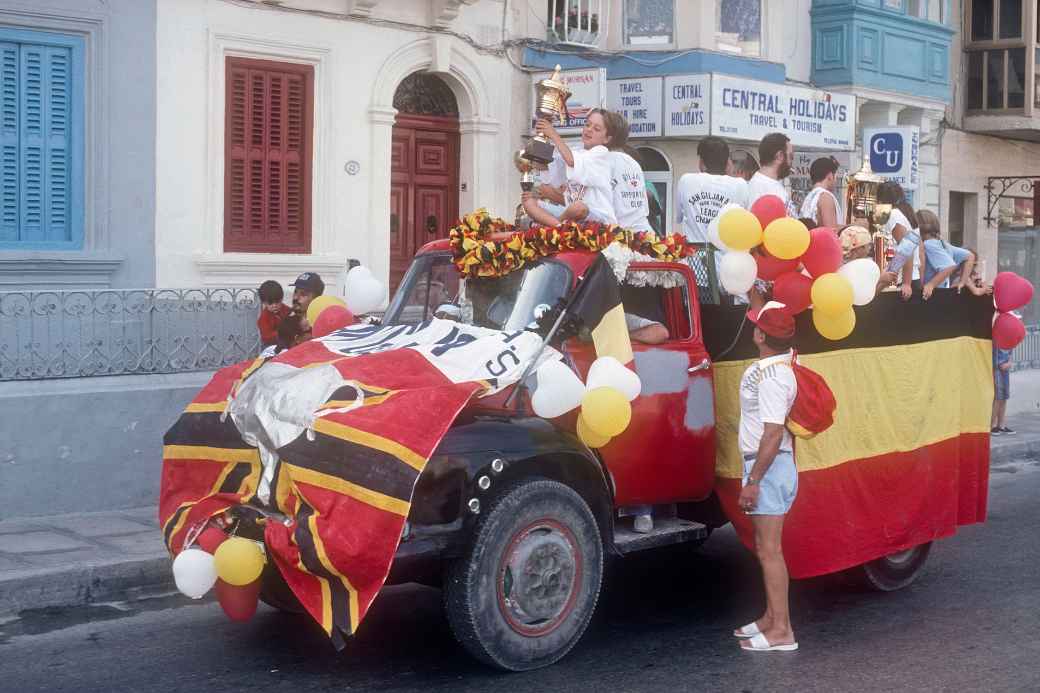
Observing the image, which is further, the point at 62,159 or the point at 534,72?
the point at 534,72

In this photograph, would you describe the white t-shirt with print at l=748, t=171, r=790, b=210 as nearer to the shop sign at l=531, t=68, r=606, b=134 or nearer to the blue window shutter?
the blue window shutter

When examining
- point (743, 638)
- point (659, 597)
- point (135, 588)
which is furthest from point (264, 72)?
point (743, 638)

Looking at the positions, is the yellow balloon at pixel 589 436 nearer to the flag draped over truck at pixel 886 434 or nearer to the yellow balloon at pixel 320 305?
the flag draped over truck at pixel 886 434

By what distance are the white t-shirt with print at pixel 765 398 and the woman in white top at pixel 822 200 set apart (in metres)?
2.23

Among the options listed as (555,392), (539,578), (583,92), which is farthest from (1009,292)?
(583,92)

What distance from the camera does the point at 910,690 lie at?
588cm

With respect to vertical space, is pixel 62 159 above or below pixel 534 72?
below

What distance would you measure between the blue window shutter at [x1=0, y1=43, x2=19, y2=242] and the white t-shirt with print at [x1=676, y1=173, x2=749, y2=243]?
6095 millimetres

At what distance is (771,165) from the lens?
865cm

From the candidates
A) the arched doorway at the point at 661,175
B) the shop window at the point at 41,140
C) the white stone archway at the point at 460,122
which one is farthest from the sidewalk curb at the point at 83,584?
the arched doorway at the point at 661,175

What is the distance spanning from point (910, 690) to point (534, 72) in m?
11.3

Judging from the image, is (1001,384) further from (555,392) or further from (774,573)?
(555,392)

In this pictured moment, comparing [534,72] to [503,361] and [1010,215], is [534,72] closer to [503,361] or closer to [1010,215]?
[503,361]

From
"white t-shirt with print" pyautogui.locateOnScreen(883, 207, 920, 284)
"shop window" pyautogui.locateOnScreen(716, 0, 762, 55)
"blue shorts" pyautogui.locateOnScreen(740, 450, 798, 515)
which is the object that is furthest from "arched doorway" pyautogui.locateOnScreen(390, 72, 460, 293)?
"blue shorts" pyautogui.locateOnScreen(740, 450, 798, 515)
